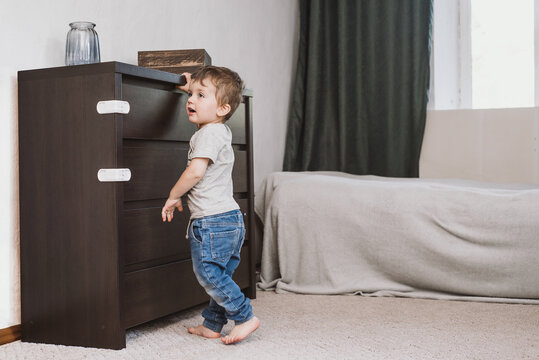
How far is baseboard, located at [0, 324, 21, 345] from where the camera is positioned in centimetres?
158

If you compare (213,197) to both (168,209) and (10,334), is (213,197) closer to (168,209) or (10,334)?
(168,209)

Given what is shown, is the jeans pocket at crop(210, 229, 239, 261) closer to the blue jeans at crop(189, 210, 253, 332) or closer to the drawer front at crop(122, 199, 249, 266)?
the blue jeans at crop(189, 210, 253, 332)

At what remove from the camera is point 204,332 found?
1.64 meters

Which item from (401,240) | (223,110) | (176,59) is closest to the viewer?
(223,110)

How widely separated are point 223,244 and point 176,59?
26.7 inches

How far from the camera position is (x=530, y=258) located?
6.53 ft

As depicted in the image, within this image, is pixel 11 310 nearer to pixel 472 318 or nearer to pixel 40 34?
pixel 40 34

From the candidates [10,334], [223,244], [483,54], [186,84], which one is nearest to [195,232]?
[223,244]

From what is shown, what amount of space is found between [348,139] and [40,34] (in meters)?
1.86

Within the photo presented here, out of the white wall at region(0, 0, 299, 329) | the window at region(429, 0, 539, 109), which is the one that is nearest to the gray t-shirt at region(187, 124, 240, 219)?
the white wall at region(0, 0, 299, 329)

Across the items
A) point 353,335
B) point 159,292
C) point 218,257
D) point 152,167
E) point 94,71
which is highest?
point 94,71

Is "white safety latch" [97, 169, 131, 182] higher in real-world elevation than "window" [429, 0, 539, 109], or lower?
lower

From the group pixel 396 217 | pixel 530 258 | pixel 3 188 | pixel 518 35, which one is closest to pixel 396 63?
pixel 518 35

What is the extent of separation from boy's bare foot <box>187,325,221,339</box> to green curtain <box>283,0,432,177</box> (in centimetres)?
164
